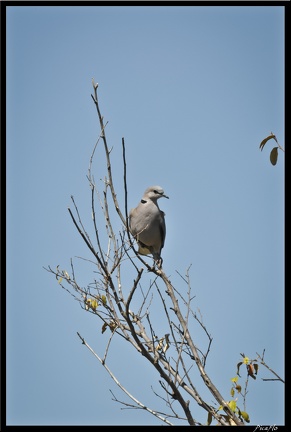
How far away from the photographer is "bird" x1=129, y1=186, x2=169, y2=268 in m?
6.57

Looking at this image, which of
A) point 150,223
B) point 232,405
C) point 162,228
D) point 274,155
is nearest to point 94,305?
point 232,405

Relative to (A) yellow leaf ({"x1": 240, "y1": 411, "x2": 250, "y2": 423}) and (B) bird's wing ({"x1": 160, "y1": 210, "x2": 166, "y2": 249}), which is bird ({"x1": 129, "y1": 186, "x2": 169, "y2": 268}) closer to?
(B) bird's wing ({"x1": 160, "y1": 210, "x2": 166, "y2": 249})

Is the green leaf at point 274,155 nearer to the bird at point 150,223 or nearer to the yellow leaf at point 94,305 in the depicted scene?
the yellow leaf at point 94,305

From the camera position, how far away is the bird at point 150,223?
657cm

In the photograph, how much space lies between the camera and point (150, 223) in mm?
6574

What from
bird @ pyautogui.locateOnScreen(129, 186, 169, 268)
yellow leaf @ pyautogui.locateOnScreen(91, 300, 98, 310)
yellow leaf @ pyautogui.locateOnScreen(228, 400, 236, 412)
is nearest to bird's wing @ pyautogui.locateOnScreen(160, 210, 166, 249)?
bird @ pyautogui.locateOnScreen(129, 186, 169, 268)

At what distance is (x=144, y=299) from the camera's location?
13.7 feet

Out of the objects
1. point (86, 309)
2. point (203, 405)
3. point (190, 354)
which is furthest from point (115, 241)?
point (203, 405)

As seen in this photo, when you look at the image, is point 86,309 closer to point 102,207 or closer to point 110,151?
point 102,207

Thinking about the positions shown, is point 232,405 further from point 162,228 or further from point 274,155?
point 162,228

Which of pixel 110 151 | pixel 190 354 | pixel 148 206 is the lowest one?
pixel 190 354

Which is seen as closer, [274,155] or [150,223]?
[274,155]
